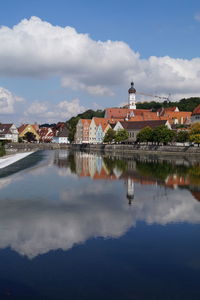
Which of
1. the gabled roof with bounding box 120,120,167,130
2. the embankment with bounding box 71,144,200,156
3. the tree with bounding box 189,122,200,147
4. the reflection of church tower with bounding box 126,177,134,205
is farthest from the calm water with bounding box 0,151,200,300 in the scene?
the gabled roof with bounding box 120,120,167,130

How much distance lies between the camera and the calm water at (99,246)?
7.49m

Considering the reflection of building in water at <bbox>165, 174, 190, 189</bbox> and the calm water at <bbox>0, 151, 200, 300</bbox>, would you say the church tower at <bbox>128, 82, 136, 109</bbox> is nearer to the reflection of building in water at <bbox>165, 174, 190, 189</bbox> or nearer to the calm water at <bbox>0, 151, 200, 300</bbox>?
the reflection of building in water at <bbox>165, 174, 190, 189</bbox>

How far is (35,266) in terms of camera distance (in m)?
8.59

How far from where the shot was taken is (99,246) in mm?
10180

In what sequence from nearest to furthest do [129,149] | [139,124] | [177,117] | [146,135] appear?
[146,135], [129,149], [139,124], [177,117]

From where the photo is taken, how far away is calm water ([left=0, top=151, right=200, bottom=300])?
7.49 m

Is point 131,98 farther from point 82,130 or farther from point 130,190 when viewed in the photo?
point 130,190

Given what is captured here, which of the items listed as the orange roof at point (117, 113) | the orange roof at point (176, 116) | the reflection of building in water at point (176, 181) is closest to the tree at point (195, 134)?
the reflection of building in water at point (176, 181)

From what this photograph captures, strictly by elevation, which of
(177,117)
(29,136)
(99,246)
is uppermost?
(177,117)

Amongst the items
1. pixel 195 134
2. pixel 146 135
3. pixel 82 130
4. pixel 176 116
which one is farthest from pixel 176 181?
pixel 82 130

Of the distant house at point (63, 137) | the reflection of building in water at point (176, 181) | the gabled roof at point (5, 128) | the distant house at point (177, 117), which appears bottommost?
the reflection of building in water at point (176, 181)

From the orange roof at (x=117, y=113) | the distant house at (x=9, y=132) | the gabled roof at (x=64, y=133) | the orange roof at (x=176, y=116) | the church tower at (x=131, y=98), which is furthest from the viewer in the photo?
the church tower at (x=131, y=98)

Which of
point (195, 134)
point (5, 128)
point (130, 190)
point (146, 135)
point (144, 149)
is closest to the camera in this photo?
→ point (130, 190)

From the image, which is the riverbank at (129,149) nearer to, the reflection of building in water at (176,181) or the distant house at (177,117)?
the distant house at (177,117)
